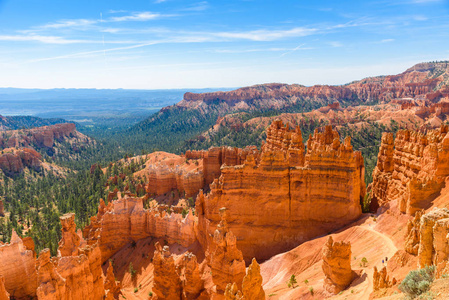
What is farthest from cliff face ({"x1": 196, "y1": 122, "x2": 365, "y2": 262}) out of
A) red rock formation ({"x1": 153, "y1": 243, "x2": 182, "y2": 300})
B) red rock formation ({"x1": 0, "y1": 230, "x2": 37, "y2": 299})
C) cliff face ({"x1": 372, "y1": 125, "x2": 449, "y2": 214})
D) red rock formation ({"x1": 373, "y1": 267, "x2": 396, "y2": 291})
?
red rock formation ({"x1": 0, "y1": 230, "x2": 37, "y2": 299})

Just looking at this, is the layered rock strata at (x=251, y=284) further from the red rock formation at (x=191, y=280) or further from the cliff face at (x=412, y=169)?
the cliff face at (x=412, y=169)

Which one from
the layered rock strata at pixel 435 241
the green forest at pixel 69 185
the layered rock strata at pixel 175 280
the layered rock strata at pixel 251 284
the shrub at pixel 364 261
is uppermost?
the layered rock strata at pixel 435 241

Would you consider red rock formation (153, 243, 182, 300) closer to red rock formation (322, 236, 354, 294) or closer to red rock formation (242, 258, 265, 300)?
red rock formation (242, 258, 265, 300)

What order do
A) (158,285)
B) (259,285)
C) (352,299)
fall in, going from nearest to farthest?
(352,299), (259,285), (158,285)

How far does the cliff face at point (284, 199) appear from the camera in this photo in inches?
1265

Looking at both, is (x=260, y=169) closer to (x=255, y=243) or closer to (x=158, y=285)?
(x=255, y=243)

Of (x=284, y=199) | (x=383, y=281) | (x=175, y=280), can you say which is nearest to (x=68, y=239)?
(x=175, y=280)

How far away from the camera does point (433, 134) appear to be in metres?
32.9

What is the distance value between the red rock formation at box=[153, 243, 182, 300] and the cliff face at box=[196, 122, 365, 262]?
6.52m

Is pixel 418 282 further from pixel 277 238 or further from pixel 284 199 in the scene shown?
pixel 277 238

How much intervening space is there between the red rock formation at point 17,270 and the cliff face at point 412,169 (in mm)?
30204

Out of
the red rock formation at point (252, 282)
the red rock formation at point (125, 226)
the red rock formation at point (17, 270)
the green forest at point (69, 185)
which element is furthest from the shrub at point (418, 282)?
the green forest at point (69, 185)

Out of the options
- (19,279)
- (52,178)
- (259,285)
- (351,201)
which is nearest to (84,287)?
(19,279)

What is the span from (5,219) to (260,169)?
64.3m
